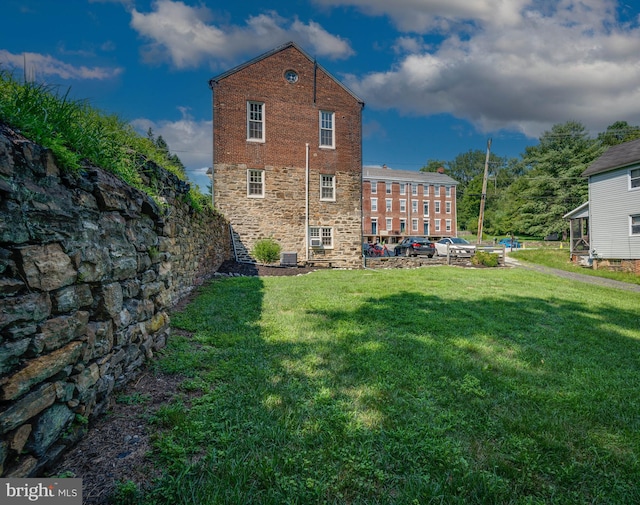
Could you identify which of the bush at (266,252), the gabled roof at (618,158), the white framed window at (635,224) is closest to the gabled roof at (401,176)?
the gabled roof at (618,158)

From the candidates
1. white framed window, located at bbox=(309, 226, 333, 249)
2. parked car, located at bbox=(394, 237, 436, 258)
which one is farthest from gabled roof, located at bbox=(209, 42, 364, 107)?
parked car, located at bbox=(394, 237, 436, 258)

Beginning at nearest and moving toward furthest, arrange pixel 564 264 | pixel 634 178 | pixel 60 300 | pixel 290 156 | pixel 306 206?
pixel 60 300
pixel 290 156
pixel 306 206
pixel 634 178
pixel 564 264

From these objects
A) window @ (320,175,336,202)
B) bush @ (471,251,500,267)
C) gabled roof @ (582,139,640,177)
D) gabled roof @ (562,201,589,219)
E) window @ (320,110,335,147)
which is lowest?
bush @ (471,251,500,267)

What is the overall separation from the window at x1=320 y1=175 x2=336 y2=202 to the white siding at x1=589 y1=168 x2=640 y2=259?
1483 centimetres

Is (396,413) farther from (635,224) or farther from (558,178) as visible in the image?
(558,178)

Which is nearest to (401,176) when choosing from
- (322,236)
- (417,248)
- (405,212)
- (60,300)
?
(405,212)

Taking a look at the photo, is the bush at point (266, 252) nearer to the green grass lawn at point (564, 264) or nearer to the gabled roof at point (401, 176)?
the green grass lawn at point (564, 264)

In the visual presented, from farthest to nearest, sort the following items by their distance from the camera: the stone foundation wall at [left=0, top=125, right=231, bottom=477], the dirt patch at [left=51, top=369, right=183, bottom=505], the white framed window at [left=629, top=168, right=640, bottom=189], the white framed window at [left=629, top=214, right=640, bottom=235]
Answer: the white framed window at [left=629, top=168, right=640, bottom=189] → the white framed window at [left=629, top=214, right=640, bottom=235] → the dirt patch at [left=51, top=369, right=183, bottom=505] → the stone foundation wall at [left=0, top=125, right=231, bottom=477]

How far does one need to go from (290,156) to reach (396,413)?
1489 cm

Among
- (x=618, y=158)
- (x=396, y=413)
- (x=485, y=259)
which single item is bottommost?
(x=396, y=413)

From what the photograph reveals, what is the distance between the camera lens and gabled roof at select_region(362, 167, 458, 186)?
4053 cm

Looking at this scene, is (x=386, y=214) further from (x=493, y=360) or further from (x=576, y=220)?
(x=493, y=360)

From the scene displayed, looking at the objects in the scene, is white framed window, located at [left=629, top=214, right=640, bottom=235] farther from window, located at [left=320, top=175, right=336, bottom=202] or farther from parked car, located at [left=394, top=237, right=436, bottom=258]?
window, located at [left=320, top=175, right=336, bottom=202]

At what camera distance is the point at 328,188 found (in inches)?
655
